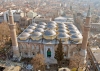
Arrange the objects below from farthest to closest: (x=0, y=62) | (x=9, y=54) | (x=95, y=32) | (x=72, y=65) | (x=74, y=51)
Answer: (x=95, y=32) → (x=9, y=54) → (x=74, y=51) → (x=0, y=62) → (x=72, y=65)

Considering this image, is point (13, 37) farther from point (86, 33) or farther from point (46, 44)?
point (86, 33)

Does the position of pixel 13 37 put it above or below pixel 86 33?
below

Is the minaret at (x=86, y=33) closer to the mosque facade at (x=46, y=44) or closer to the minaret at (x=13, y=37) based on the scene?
the mosque facade at (x=46, y=44)

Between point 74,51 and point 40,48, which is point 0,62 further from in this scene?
point 74,51

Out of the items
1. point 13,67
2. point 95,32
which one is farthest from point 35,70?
point 95,32

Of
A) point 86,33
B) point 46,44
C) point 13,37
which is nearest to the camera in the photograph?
point 86,33

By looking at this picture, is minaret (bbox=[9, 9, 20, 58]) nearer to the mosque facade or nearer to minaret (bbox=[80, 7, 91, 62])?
the mosque facade

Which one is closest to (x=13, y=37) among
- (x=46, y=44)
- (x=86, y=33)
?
(x=46, y=44)

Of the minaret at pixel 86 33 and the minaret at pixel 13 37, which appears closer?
the minaret at pixel 86 33

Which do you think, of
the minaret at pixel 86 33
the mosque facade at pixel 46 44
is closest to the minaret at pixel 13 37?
the mosque facade at pixel 46 44

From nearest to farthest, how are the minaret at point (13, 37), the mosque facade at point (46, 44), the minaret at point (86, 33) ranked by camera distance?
the minaret at point (86, 33) → the minaret at point (13, 37) → the mosque facade at point (46, 44)

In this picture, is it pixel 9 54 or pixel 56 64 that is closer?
pixel 56 64
